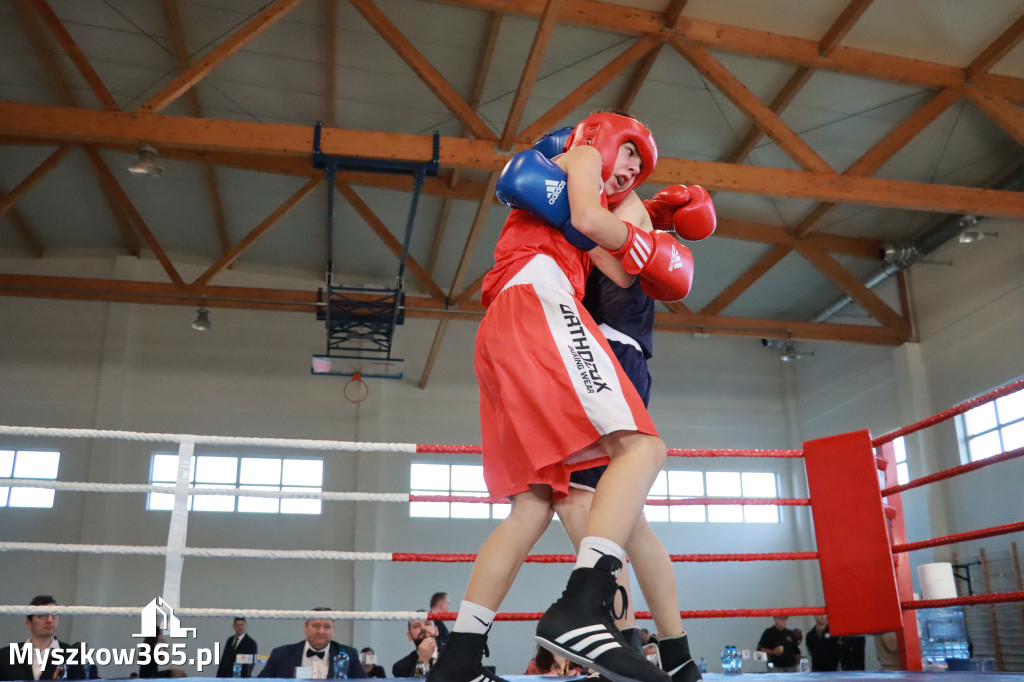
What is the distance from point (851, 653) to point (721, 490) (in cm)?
362

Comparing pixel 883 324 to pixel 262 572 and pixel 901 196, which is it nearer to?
pixel 901 196

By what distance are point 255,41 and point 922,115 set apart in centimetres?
516

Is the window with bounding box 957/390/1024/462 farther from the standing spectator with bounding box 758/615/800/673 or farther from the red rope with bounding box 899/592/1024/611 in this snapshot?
the red rope with bounding box 899/592/1024/611

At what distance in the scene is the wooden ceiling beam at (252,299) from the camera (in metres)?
9.05

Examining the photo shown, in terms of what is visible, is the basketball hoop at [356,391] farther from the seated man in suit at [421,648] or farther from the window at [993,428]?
the window at [993,428]

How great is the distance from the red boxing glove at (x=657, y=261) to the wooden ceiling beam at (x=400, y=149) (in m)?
4.36

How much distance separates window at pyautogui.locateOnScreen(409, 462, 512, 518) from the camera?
10.8 m

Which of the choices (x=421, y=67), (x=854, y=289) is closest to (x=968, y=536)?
(x=421, y=67)

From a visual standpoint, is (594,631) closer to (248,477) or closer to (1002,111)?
(1002,111)

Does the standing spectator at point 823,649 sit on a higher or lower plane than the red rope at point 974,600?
lower

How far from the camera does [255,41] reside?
7.08 meters

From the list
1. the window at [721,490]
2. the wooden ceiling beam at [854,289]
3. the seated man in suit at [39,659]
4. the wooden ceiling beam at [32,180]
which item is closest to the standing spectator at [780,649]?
the window at [721,490]

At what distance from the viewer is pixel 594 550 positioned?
137cm

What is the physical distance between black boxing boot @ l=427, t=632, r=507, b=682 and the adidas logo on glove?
0.74 metres
